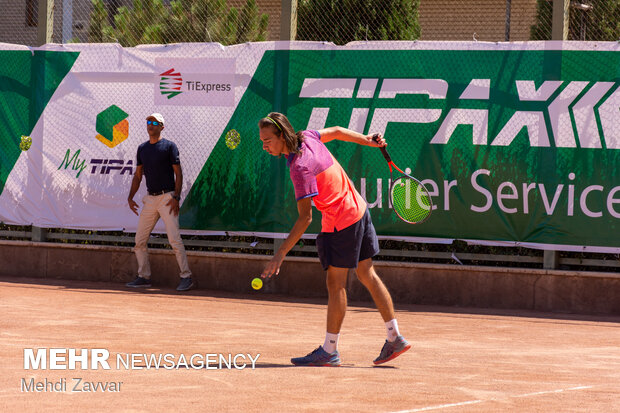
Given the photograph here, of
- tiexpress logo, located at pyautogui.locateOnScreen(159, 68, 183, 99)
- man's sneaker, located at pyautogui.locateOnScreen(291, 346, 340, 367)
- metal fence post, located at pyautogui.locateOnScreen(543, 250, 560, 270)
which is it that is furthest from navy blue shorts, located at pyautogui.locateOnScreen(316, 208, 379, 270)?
tiexpress logo, located at pyautogui.locateOnScreen(159, 68, 183, 99)

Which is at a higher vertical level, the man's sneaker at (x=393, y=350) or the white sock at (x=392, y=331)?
the white sock at (x=392, y=331)

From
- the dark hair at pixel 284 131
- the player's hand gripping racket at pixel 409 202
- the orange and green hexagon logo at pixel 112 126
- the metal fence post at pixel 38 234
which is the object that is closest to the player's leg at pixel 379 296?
the dark hair at pixel 284 131

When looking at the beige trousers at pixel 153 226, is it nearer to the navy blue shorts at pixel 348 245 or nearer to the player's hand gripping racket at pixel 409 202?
the player's hand gripping racket at pixel 409 202

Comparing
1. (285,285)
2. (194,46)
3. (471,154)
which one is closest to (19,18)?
(194,46)

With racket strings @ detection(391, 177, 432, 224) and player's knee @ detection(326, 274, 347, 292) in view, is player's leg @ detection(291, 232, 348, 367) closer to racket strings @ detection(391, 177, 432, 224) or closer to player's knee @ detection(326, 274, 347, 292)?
player's knee @ detection(326, 274, 347, 292)

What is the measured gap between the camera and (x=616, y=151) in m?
10.2

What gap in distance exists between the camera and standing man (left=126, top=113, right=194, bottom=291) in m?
11.1

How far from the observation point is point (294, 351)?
733 centimetres

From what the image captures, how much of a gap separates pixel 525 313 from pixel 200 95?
462 centimetres

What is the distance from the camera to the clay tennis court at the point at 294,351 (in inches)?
208

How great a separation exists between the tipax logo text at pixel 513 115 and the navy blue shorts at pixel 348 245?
4.23 meters

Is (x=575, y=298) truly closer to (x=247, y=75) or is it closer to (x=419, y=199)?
(x=419, y=199)
